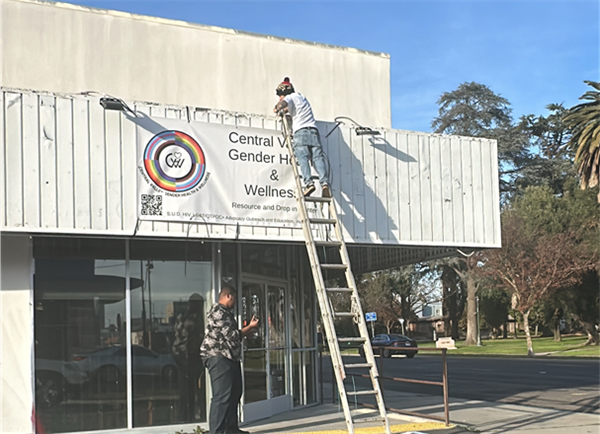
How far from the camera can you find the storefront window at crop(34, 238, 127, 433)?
10.3m

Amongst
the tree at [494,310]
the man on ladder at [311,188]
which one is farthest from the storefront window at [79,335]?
the tree at [494,310]

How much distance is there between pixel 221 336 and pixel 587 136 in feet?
117

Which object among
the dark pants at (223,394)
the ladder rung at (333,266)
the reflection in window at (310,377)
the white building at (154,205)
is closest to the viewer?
the dark pants at (223,394)

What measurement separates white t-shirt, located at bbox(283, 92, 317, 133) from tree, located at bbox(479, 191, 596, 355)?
34.3 m

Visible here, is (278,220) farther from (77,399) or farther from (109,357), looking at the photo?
(77,399)

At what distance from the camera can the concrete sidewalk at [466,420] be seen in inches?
445

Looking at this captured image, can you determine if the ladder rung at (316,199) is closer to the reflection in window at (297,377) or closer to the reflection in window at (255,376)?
the reflection in window at (255,376)

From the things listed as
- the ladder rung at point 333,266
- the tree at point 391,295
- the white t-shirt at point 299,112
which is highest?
the white t-shirt at point 299,112

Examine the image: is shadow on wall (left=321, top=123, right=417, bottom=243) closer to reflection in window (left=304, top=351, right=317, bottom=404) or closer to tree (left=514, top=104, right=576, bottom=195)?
reflection in window (left=304, top=351, right=317, bottom=404)

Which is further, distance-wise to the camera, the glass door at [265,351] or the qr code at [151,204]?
the glass door at [265,351]

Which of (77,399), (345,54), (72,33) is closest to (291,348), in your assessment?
(77,399)

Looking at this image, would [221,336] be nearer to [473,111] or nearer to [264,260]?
[264,260]

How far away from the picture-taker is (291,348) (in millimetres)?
13680

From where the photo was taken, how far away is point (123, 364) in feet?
35.1
